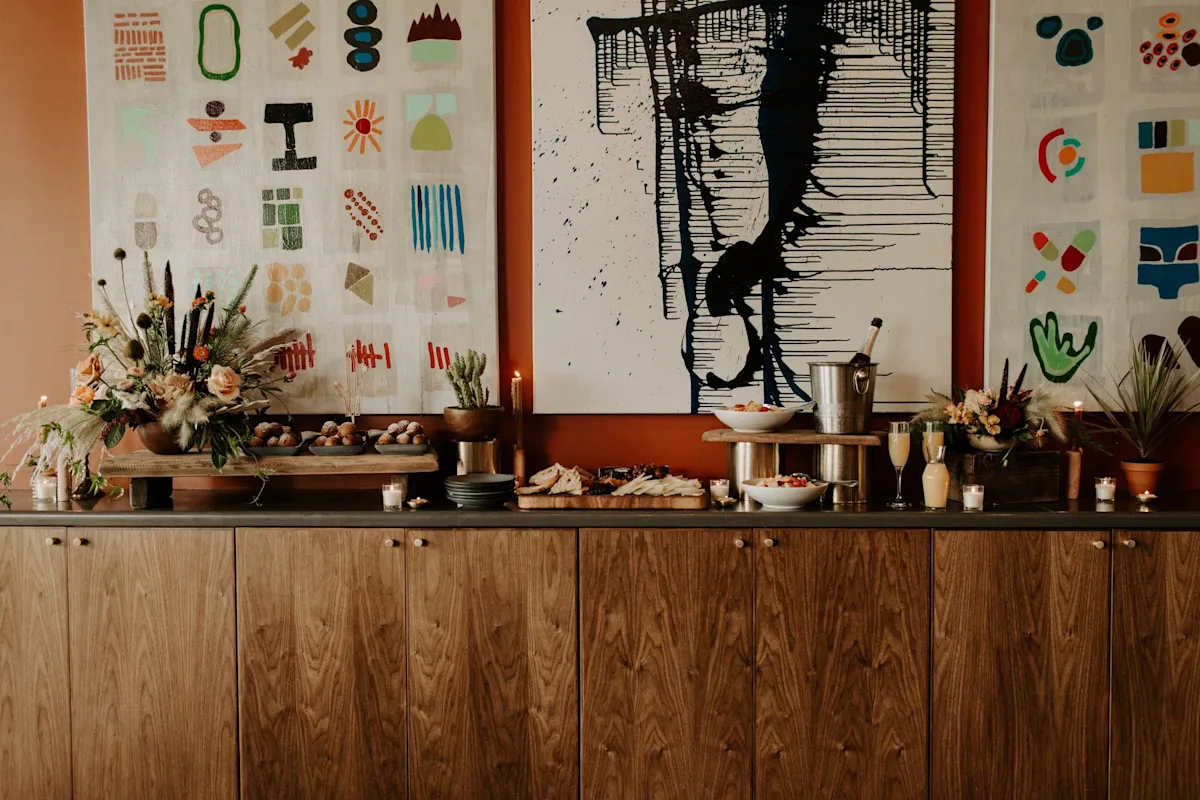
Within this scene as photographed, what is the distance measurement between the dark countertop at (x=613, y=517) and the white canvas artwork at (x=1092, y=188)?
0.56 meters

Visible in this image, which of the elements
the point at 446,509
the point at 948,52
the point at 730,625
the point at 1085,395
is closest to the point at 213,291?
the point at 446,509

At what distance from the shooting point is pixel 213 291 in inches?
113

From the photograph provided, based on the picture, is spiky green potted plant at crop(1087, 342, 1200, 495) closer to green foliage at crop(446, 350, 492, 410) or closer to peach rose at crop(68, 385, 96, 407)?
green foliage at crop(446, 350, 492, 410)

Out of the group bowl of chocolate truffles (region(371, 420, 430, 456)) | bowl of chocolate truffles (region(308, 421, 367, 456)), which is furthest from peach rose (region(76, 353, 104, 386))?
bowl of chocolate truffles (region(371, 420, 430, 456))

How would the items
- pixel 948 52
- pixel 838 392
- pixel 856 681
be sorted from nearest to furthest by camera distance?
pixel 856 681 → pixel 838 392 → pixel 948 52

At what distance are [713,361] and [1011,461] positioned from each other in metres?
0.98

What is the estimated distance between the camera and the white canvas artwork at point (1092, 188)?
2.77 m

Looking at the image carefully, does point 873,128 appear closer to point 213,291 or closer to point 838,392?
point 838,392

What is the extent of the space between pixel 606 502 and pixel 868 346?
0.99 metres

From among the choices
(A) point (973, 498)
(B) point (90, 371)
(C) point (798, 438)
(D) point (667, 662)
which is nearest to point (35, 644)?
(B) point (90, 371)

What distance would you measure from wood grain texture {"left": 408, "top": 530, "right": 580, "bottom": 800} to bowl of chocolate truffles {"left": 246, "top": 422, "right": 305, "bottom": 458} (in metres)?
0.53

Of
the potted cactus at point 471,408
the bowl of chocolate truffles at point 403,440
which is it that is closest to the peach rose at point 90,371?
the bowl of chocolate truffles at point 403,440

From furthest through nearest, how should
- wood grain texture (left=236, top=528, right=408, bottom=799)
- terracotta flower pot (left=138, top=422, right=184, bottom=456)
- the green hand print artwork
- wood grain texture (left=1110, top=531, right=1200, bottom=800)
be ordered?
the green hand print artwork → terracotta flower pot (left=138, top=422, right=184, bottom=456) → wood grain texture (left=236, top=528, right=408, bottom=799) → wood grain texture (left=1110, top=531, right=1200, bottom=800)

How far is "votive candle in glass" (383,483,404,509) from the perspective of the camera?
2533 mm
